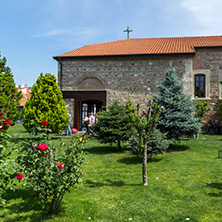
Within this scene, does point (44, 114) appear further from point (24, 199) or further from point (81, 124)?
point (24, 199)

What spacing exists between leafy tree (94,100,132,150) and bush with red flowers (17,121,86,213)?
18.3 ft

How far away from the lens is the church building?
17.5 meters

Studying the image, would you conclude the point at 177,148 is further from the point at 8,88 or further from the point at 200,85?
the point at 8,88

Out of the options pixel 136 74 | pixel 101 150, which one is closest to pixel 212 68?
pixel 136 74

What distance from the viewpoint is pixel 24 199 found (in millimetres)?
5129

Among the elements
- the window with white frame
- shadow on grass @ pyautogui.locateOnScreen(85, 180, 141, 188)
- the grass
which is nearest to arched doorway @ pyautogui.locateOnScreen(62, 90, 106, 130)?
the window with white frame

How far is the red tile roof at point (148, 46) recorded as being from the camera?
18.0 metres

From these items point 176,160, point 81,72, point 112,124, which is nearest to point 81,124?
point 81,72

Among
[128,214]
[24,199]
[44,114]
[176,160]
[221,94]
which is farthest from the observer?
[221,94]

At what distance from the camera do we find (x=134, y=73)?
701 inches

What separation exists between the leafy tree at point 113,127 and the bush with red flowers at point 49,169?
5.59 metres

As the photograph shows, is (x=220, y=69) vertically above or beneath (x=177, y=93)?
above

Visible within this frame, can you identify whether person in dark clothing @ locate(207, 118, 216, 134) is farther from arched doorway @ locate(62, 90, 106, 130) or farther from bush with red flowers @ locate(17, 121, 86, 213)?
bush with red flowers @ locate(17, 121, 86, 213)

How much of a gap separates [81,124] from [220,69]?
1251 centimetres
